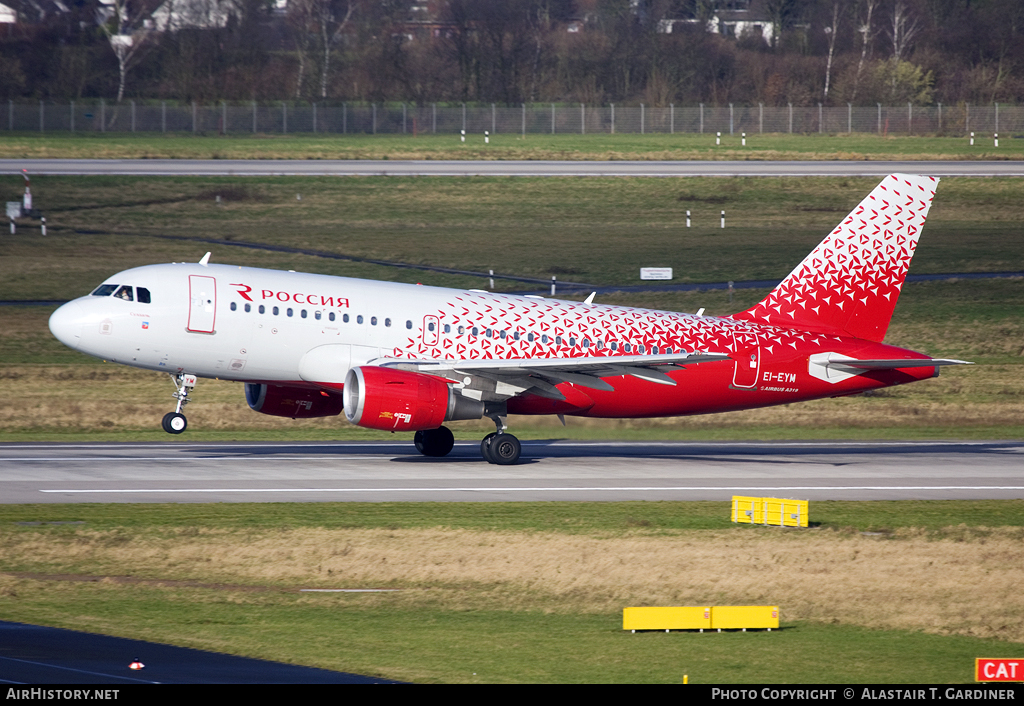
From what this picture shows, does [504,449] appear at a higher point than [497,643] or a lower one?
lower

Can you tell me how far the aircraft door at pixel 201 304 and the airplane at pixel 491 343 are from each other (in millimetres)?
37

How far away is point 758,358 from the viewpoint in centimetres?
3681

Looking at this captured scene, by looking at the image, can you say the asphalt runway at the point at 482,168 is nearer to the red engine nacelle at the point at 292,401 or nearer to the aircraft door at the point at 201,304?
the red engine nacelle at the point at 292,401

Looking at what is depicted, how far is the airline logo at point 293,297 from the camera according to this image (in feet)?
110

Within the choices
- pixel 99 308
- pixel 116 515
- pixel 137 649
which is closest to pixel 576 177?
pixel 99 308

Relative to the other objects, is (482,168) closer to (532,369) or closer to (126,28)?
(532,369)

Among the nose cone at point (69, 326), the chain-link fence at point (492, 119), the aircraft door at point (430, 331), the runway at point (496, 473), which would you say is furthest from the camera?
the chain-link fence at point (492, 119)

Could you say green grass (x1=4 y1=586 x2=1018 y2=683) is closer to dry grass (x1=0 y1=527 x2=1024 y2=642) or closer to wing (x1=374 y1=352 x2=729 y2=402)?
dry grass (x1=0 y1=527 x2=1024 y2=642)

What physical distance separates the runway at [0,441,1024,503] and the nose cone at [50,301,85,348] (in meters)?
3.29

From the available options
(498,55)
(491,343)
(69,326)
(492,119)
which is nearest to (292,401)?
(491,343)

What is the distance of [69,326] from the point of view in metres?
32.9

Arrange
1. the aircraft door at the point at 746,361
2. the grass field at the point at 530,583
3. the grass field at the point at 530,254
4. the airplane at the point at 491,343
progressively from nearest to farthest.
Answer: the grass field at the point at 530,583, the airplane at the point at 491,343, the aircraft door at the point at 746,361, the grass field at the point at 530,254

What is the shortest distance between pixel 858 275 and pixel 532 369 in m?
11.0

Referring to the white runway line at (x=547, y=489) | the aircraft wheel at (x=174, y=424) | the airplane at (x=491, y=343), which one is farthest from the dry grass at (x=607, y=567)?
the airplane at (x=491, y=343)
